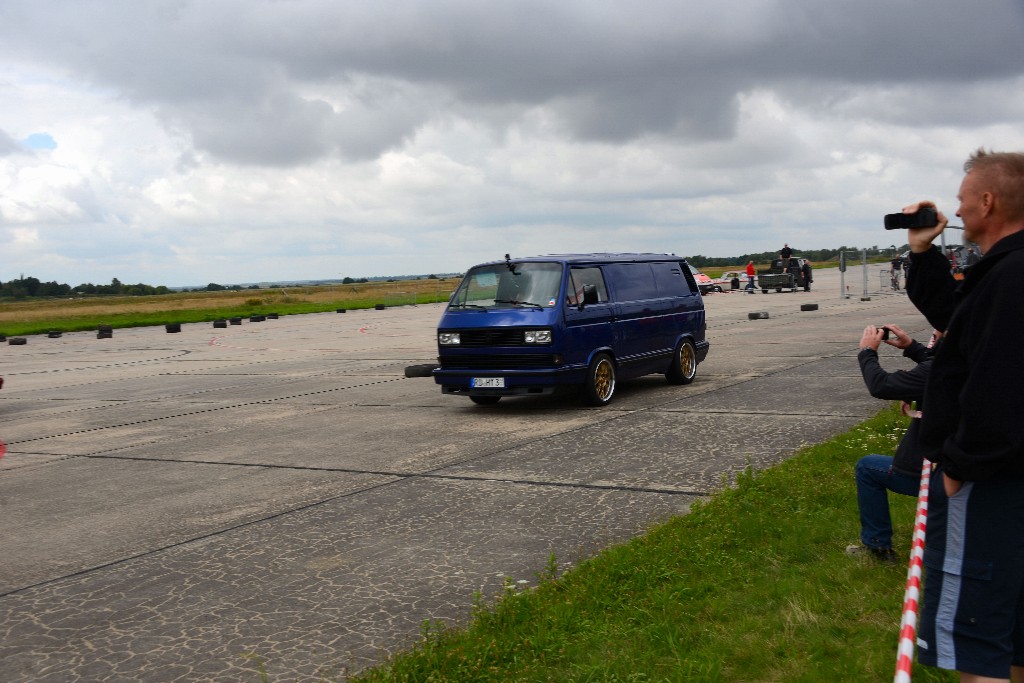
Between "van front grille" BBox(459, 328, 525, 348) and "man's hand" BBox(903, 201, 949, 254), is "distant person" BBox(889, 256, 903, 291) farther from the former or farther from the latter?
"man's hand" BBox(903, 201, 949, 254)

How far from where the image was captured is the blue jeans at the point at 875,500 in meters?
5.03

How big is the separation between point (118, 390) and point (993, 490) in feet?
54.6

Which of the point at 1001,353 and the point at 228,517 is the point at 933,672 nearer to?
the point at 1001,353

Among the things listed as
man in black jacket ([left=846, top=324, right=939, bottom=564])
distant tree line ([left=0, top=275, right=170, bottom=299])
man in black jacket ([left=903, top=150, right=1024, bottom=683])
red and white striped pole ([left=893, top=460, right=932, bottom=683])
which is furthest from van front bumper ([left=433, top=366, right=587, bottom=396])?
distant tree line ([left=0, top=275, right=170, bottom=299])

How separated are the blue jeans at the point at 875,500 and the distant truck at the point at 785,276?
153ft

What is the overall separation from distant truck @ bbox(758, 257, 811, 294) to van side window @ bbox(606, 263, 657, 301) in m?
37.9

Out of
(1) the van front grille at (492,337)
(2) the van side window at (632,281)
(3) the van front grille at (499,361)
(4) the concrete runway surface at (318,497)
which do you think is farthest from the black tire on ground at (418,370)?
(2) the van side window at (632,281)

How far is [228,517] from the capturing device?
285 inches

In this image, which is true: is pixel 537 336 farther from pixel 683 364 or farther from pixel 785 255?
pixel 785 255

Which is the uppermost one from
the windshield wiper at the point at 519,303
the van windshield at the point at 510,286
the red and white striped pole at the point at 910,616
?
the van windshield at the point at 510,286

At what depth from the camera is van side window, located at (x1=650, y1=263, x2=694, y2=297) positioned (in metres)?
14.4

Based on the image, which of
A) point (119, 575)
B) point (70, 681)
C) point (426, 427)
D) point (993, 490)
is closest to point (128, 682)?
point (70, 681)

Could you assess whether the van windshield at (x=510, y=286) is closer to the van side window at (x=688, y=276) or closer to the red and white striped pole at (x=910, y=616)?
the van side window at (x=688, y=276)

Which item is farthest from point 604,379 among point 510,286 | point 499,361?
point 510,286
